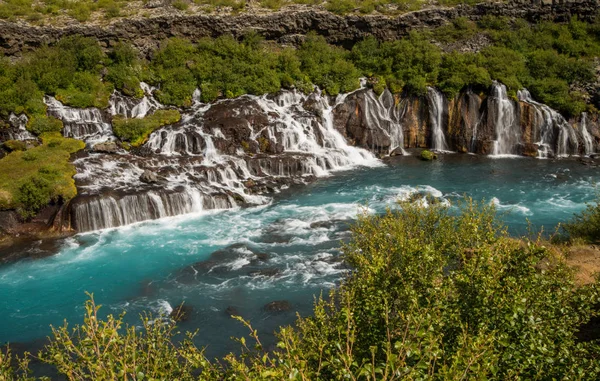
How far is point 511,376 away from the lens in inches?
327

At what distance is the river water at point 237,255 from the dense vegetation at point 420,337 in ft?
33.2

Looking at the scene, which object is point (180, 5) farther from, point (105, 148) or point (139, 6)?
point (105, 148)

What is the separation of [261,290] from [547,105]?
1489 inches

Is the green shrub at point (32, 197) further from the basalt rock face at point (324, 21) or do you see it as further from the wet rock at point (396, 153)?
the wet rock at point (396, 153)

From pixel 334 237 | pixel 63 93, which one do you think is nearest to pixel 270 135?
pixel 334 237

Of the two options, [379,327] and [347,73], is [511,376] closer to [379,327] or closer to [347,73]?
[379,327]

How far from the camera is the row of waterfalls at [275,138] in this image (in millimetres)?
36312

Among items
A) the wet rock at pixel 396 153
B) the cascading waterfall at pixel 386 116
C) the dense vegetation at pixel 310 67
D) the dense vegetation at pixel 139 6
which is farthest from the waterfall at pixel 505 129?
the dense vegetation at pixel 139 6

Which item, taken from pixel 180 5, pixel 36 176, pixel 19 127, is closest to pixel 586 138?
pixel 36 176

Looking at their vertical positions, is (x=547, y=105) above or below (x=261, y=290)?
above

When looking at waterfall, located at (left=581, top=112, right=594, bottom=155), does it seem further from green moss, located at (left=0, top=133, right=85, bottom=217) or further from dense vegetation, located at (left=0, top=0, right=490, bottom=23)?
green moss, located at (left=0, top=133, right=85, bottom=217)

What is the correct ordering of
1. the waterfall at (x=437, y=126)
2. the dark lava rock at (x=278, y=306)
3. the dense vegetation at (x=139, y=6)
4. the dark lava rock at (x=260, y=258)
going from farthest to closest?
the dense vegetation at (x=139, y=6), the waterfall at (x=437, y=126), the dark lava rock at (x=260, y=258), the dark lava rock at (x=278, y=306)

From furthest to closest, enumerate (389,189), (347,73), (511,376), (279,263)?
(347,73)
(389,189)
(279,263)
(511,376)

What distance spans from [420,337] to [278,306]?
14.9 meters
